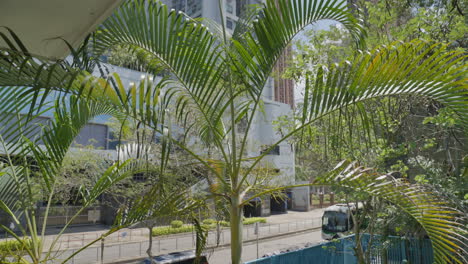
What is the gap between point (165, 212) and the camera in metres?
2.95

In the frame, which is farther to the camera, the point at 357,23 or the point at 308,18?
the point at 357,23

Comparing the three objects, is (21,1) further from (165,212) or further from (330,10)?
(330,10)

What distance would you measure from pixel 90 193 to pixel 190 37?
1.88m

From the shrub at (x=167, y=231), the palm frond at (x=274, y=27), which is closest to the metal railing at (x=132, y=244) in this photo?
the shrub at (x=167, y=231)

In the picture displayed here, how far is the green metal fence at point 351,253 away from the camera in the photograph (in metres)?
8.04

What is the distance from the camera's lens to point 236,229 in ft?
9.82

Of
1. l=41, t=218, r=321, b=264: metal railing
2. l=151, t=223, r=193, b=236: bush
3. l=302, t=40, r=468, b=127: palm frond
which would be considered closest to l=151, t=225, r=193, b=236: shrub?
l=151, t=223, r=193, b=236: bush

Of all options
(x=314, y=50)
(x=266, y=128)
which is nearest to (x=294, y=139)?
(x=314, y=50)

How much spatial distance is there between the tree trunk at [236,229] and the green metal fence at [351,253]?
5015mm

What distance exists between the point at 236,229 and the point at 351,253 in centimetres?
737

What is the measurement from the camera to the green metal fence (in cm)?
804

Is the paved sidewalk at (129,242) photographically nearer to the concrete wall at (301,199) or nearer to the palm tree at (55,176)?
the palm tree at (55,176)

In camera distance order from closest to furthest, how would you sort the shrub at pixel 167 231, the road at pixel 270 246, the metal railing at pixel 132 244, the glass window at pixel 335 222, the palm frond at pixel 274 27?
the palm frond at pixel 274 27, the metal railing at pixel 132 244, the road at pixel 270 246, the glass window at pixel 335 222, the shrub at pixel 167 231

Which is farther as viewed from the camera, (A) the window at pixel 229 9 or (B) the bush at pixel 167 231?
(A) the window at pixel 229 9
